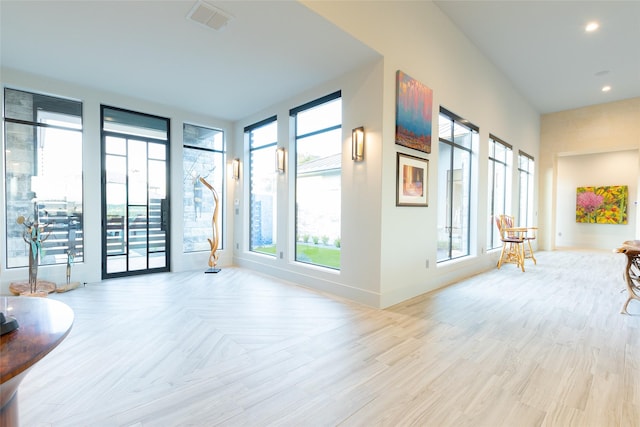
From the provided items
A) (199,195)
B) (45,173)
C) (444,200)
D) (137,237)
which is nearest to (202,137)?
(199,195)

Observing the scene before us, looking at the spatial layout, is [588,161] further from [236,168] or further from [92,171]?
[92,171]

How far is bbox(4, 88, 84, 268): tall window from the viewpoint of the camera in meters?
4.41

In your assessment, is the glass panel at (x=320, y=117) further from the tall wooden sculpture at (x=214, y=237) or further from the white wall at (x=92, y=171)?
the white wall at (x=92, y=171)

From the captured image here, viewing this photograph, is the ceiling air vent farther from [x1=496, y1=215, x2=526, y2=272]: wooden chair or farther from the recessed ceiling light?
[x1=496, y1=215, x2=526, y2=272]: wooden chair

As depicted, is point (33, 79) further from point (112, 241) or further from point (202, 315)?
point (202, 315)

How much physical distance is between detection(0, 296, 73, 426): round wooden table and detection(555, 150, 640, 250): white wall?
43.3 ft

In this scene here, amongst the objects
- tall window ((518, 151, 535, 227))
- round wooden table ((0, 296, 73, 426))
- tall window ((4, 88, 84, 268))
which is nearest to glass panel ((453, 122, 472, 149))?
tall window ((518, 151, 535, 227))

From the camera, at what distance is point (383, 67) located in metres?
3.69

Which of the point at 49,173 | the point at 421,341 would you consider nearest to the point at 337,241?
the point at 421,341

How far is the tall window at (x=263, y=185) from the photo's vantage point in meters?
5.82

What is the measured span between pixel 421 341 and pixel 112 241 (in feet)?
17.5

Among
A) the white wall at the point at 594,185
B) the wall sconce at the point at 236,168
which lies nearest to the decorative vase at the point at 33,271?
the wall sconce at the point at 236,168

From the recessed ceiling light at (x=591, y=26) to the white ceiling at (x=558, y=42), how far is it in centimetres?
7

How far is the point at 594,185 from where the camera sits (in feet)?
32.6
